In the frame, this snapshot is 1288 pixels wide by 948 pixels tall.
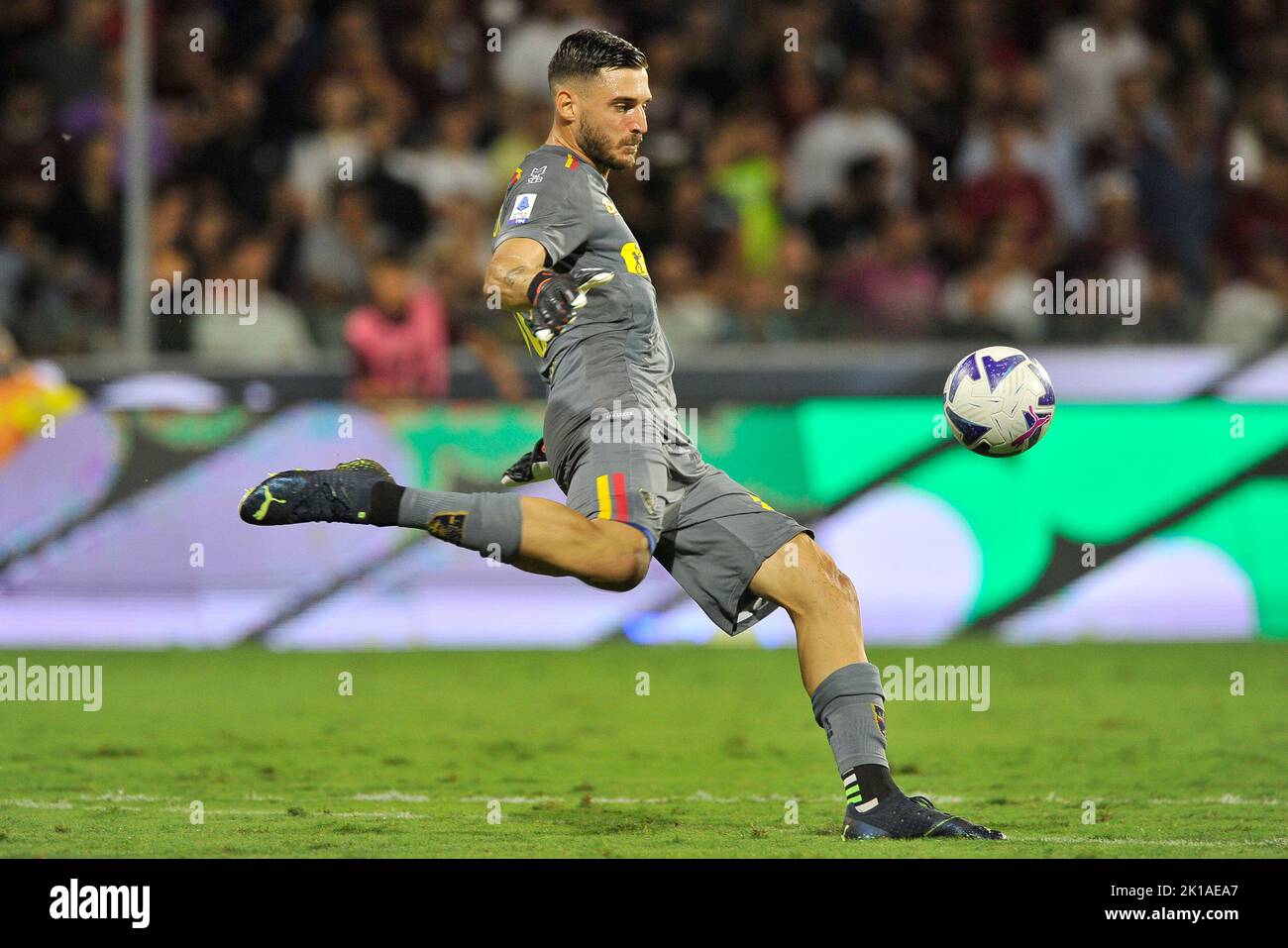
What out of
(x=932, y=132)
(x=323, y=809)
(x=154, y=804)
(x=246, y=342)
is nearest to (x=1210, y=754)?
(x=323, y=809)

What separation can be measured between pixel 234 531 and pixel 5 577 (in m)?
1.24

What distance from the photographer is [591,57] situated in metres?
5.81

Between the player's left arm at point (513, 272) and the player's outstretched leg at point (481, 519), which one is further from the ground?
the player's left arm at point (513, 272)

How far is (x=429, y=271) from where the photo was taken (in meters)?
12.2

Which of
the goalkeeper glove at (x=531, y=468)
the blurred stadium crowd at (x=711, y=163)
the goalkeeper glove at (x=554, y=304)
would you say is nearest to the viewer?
the goalkeeper glove at (x=554, y=304)

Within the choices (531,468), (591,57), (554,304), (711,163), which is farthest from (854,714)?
(711,163)

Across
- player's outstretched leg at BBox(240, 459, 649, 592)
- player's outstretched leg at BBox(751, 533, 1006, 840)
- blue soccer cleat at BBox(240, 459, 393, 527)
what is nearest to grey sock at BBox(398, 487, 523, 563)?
player's outstretched leg at BBox(240, 459, 649, 592)

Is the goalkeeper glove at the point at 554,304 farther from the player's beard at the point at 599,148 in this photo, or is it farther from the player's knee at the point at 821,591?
the player's knee at the point at 821,591

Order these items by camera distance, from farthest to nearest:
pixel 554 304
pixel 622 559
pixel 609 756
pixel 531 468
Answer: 1. pixel 609 756
2. pixel 531 468
3. pixel 622 559
4. pixel 554 304

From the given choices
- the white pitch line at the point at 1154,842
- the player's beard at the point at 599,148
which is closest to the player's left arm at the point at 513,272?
the player's beard at the point at 599,148

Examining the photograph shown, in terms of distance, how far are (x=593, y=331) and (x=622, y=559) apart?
749mm

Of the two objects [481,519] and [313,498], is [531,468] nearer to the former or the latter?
[481,519]

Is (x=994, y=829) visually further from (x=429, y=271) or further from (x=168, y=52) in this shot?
(x=168, y=52)

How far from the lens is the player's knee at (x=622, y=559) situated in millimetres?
5480
